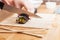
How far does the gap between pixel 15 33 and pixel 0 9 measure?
218 millimetres

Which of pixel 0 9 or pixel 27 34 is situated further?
pixel 0 9

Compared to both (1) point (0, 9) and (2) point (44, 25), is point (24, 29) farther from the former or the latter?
(1) point (0, 9)

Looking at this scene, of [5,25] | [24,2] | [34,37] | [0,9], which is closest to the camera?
[34,37]

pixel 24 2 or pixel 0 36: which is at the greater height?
pixel 24 2

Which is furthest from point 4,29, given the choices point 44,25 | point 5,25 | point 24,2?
point 24,2

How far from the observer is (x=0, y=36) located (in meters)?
0.47

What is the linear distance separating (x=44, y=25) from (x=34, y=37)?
0.11 m

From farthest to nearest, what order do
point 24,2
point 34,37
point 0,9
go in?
1. point 24,2
2. point 0,9
3. point 34,37

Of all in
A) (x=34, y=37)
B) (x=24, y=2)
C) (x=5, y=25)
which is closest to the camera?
(x=34, y=37)

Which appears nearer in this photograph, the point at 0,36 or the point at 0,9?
the point at 0,36

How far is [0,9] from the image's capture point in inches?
26.0

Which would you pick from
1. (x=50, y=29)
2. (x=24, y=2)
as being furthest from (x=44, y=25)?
(x=24, y=2)

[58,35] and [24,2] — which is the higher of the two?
[24,2]

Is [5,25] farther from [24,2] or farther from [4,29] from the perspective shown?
[24,2]
